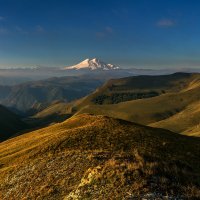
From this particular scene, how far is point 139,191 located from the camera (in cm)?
2767

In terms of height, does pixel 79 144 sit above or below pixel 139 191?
below

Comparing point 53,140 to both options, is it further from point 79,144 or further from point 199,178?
point 199,178

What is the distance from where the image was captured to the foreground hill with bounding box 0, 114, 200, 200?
28.8 m

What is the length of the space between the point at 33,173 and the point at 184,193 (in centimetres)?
2026

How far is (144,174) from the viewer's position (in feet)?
101

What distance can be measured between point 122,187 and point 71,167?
1092 centimetres

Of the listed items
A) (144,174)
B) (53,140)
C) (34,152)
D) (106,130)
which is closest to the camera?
(144,174)

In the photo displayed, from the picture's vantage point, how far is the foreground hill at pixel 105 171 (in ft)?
94.5

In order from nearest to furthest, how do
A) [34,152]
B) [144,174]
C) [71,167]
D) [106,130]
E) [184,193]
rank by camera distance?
[184,193] < [144,174] < [71,167] < [34,152] < [106,130]

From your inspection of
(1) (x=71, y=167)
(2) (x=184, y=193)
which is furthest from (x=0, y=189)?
(2) (x=184, y=193)

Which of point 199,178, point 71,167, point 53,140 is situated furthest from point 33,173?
point 199,178

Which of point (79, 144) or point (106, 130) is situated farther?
point (106, 130)

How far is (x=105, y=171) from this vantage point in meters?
32.5

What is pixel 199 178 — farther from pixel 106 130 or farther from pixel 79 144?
pixel 106 130
